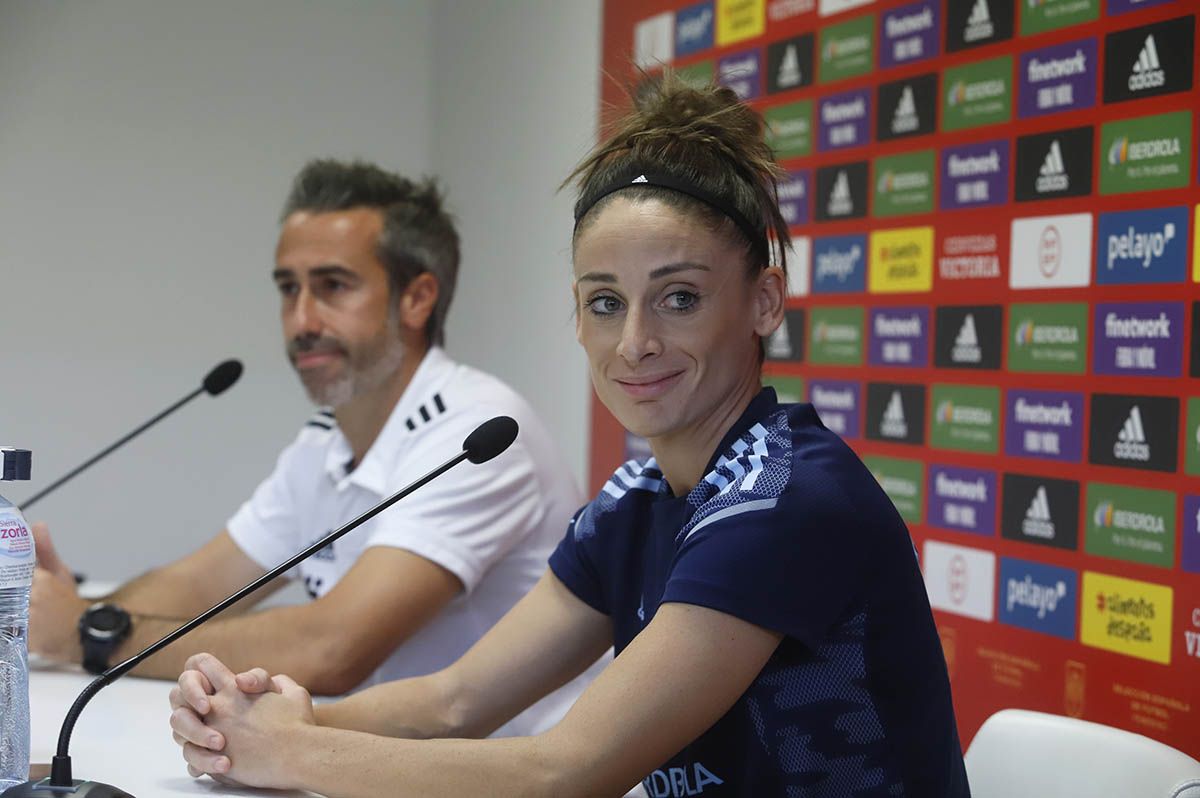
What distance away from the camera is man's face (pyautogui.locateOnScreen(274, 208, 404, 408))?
222cm

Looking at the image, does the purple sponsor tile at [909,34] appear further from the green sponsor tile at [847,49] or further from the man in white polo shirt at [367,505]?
the man in white polo shirt at [367,505]

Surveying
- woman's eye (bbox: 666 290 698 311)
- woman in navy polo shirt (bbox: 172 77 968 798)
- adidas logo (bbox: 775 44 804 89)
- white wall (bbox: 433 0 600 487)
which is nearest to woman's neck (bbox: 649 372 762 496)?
woman in navy polo shirt (bbox: 172 77 968 798)

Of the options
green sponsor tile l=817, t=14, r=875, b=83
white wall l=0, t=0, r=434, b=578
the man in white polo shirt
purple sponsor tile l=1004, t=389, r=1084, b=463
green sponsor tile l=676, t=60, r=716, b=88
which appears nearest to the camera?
the man in white polo shirt

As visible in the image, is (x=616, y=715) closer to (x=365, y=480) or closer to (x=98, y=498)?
(x=365, y=480)

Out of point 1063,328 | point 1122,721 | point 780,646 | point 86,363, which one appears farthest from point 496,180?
point 780,646

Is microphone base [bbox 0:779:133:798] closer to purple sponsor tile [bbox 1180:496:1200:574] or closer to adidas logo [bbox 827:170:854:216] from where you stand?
purple sponsor tile [bbox 1180:496:1200:574]

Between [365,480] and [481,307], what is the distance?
5.43ft

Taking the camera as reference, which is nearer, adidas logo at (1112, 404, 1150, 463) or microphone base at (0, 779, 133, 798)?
microphone base at (0, 779, 133, 798)

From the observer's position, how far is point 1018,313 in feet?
6.65

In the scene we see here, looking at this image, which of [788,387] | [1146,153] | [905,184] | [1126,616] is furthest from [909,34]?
[1126,616]

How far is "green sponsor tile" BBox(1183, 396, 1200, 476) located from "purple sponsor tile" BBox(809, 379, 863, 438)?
69cm

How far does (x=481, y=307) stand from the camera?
12.2 feet

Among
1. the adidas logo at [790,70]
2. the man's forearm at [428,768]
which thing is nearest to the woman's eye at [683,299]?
the man's forearm at [428,768]

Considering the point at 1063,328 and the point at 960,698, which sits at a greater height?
the point at 1063,328
